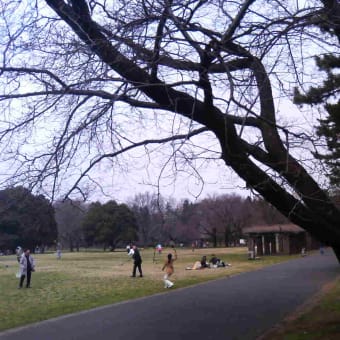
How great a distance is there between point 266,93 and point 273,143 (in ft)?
3.16

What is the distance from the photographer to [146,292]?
2019cm

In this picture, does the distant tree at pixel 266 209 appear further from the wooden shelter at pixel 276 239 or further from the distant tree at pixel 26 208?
the wooden shelter at pixel 276 239

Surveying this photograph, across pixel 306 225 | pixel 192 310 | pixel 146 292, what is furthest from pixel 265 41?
pixel 146 292

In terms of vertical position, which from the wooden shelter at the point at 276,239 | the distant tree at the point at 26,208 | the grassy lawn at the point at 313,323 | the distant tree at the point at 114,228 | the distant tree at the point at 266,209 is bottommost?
the grassy lawn at the point at 313,323

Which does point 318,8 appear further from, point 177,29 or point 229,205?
point 229,205

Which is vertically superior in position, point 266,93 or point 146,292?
point 266,93

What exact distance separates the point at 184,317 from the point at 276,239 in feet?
152

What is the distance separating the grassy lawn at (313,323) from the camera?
34.1ft

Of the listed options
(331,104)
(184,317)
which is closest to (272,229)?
(331,104)

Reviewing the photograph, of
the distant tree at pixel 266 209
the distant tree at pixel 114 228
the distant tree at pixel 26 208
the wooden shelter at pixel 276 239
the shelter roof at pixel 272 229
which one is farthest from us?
the distant tree at pixel 114 228

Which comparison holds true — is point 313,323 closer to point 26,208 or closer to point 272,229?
point 26,208

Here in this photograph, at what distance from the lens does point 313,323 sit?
1179 centimetres

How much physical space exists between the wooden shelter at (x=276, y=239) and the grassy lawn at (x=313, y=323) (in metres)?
34.3

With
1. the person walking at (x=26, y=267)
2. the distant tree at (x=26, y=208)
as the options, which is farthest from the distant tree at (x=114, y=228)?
the distant tree at (x=26, y=208)
